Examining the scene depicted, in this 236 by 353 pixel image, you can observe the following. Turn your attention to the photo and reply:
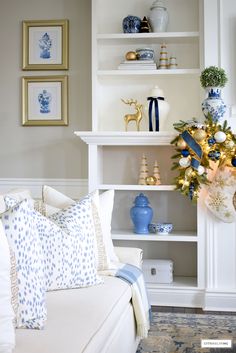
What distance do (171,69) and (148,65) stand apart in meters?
0.17

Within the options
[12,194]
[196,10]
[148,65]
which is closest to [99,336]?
[12,194]

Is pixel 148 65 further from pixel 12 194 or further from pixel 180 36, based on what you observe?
pixel 12 194

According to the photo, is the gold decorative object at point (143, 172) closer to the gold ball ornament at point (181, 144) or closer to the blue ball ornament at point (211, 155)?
the gold ball ornament at point (181, 144)

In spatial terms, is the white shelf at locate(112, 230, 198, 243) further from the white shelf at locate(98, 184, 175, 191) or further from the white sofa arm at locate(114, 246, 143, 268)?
the white sofa arm at locate(114, 246, 143, 268)

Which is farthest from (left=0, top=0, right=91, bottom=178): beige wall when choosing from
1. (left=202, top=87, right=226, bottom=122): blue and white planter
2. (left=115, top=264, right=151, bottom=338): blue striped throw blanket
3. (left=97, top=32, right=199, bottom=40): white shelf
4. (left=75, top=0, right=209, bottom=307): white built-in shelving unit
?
(left=115, top=264, right=151, bottom=338): blue striped throw blanket

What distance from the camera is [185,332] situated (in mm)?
2973

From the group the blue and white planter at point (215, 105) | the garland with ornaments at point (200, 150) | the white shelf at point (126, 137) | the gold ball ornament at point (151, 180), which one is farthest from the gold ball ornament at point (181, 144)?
the gold ball ornament at point (151, 180)

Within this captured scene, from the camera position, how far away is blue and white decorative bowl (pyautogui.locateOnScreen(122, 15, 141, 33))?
12.5ft

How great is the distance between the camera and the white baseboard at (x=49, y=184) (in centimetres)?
405

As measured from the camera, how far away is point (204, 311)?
11.6 feet

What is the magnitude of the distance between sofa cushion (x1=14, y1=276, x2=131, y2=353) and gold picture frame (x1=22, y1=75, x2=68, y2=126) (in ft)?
6.56

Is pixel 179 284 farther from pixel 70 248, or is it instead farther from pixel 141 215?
pixel 70 248

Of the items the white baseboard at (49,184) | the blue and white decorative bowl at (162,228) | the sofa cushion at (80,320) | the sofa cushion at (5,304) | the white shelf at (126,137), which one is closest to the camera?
the sofa cushion at (5,304)

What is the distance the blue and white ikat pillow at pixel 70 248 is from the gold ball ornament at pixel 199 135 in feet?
4.17
